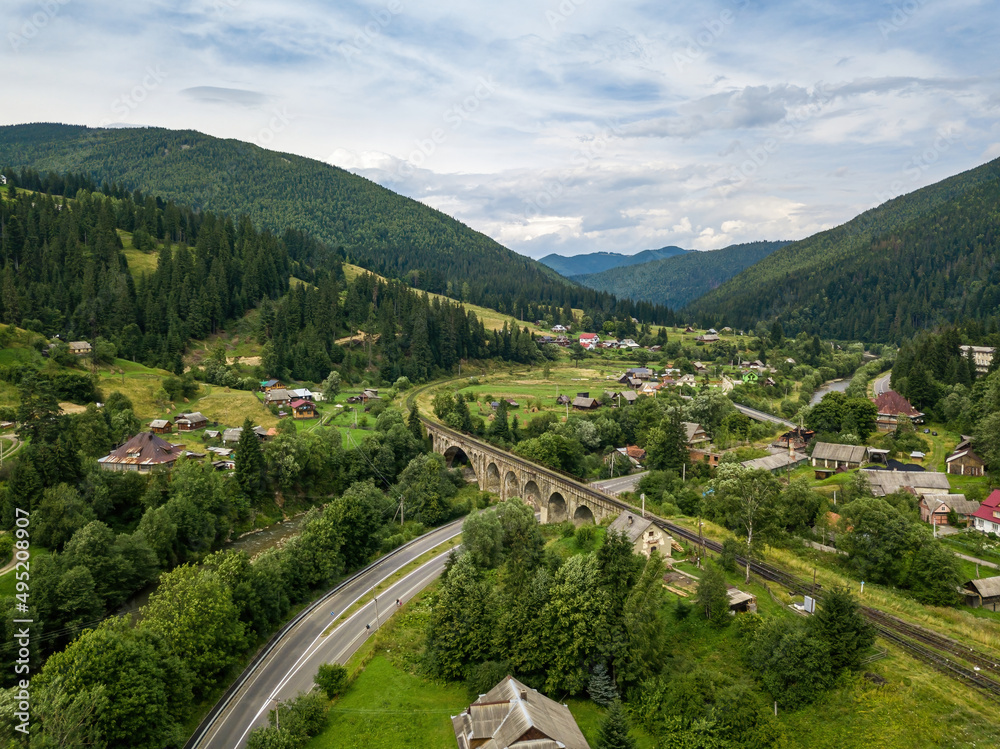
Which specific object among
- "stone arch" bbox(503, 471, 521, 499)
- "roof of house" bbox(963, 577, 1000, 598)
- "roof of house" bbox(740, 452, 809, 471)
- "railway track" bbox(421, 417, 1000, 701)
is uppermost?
"roof of house" bbox(740, 452, 809, 471)

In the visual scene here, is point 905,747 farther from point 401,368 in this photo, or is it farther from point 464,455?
point 401,368

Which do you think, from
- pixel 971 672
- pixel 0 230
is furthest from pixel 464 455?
pixel 0 230

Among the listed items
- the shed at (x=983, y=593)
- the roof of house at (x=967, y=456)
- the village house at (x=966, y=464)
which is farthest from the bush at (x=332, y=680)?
the roof of house at (x=967, y=456)

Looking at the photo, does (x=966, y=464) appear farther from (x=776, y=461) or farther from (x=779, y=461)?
(x=776, y=461)

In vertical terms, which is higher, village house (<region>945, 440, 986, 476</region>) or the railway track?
village house (<region>945, 440, 986, 476</region>)

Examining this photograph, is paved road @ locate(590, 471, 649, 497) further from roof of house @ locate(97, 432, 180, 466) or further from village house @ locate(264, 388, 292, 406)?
village house @ locate(264, 388, 292, 406)

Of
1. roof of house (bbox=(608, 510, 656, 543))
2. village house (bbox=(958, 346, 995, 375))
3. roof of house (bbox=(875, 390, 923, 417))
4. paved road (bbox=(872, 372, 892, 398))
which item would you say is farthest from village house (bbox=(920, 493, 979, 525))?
paved road (bbox=(872, 372, 892, 398))
